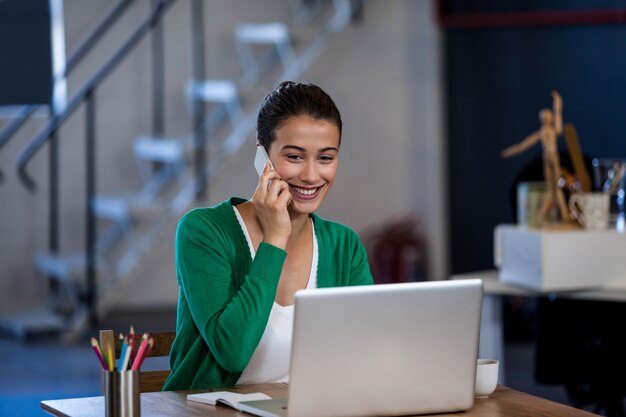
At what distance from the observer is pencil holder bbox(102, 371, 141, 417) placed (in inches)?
73.2

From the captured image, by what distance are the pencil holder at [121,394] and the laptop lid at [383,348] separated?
27cm

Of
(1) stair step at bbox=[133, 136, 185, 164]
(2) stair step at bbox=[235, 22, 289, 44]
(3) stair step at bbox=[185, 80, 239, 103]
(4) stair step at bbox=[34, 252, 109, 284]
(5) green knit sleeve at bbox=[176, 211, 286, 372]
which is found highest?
(2) stair step at bbox=[235, 22, 289, 44]

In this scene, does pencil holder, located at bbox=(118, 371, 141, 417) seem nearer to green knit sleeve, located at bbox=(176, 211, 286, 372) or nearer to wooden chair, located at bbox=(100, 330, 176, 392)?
green knit sleeve, located at bbox=(176, 211, 286, 372)

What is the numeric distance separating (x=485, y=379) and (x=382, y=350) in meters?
0.35

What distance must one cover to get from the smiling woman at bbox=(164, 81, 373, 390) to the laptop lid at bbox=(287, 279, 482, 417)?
1.23 ft

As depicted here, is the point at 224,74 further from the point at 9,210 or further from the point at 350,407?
the point at 350,407

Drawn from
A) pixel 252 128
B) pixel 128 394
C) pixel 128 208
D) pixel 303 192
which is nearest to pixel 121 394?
pixel 128 394

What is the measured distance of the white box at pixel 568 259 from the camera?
12.5 ft

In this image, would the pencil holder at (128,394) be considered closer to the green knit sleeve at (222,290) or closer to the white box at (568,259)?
the green knit sleeve at (222,290)

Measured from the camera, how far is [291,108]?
237 cm

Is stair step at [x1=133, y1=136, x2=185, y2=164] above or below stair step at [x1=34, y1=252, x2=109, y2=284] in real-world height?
above

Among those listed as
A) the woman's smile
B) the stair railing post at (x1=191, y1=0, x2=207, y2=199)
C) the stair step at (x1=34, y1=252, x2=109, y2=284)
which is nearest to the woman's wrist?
the woman's smile

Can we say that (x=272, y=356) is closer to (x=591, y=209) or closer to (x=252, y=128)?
(x=591, y=209)

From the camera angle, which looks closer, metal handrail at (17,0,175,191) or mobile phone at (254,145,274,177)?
mobile phone at (254,145,274,177)
